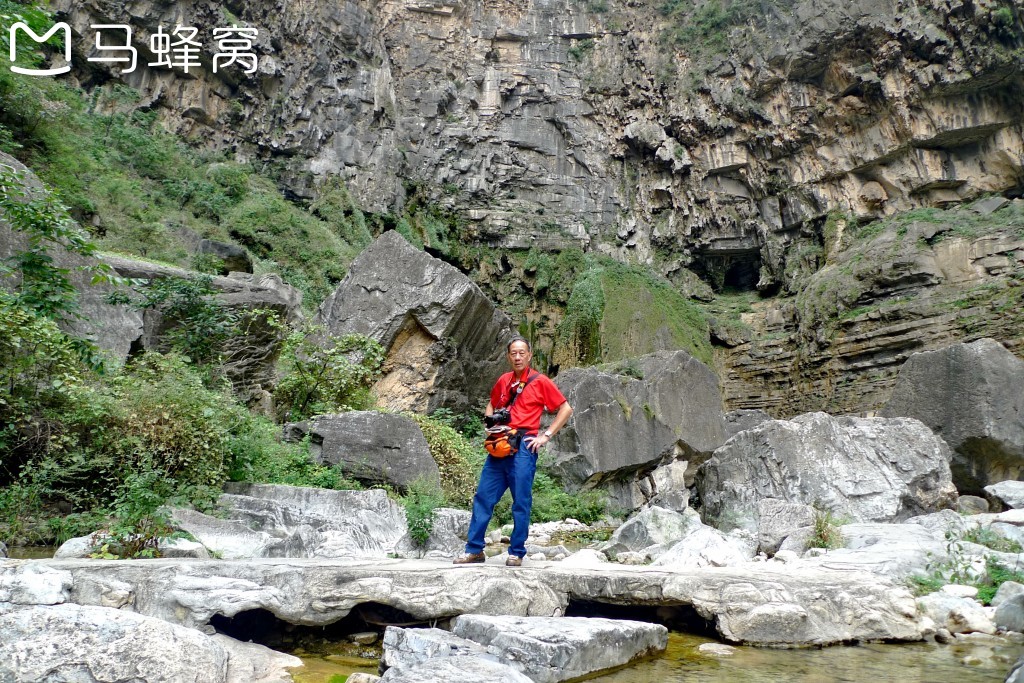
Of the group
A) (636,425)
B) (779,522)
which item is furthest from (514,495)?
(636,425)

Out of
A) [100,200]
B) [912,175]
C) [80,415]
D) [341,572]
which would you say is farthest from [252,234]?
[912,175]

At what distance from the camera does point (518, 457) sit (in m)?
4.41

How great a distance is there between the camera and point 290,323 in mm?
9211

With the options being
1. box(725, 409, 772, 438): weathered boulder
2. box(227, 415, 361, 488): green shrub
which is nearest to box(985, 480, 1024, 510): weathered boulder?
box(725, 409, 772, 438): weathered boulder

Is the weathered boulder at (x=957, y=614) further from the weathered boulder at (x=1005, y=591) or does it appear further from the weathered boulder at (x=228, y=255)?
the weathered boulder at (x=228, y=255)

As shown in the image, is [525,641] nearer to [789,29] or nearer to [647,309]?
[647,309]

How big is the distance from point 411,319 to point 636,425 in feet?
11.6

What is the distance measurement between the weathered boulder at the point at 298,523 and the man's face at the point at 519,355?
1729mm

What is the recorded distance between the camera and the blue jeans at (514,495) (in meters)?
4.38

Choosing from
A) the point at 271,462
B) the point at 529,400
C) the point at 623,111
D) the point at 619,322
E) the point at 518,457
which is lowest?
the point at 271,462

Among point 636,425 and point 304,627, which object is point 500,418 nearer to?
point 304,627

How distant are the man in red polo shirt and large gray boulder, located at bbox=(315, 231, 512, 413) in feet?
17.8

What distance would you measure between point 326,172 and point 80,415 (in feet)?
63.9

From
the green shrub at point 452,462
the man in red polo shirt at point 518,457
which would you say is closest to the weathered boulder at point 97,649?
the man in red polo shirt at point 518,457
